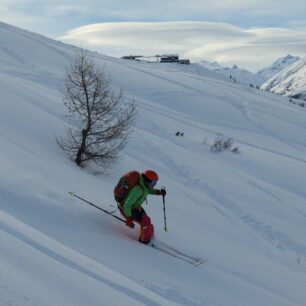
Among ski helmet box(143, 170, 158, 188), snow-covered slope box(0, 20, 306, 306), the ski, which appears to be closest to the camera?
snow-covered slope box(0, 20, 306, 306)

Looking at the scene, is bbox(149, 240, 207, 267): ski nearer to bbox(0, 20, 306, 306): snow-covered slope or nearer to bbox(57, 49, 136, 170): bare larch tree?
bbox(0, 20, 306, 306): snow-covered slope

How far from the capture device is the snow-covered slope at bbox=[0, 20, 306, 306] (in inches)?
226

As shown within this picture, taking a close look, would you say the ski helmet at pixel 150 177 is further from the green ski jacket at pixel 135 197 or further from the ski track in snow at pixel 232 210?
the ski track in snow at pixel 232 210

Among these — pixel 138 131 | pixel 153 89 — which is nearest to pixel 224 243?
pixel 138 131

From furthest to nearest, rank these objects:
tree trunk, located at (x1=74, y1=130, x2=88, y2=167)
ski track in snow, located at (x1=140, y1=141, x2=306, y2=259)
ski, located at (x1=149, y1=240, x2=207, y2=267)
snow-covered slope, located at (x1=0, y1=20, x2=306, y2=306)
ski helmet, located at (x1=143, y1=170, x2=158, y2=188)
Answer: tree trunk, located at (x1=74, y1=130, x2=88, y2=167), ski track in snow, located at (x1=140, y1=141, x2=306, y2=259), ski helmet, located at (x1=143, y1=170, x2=158, y2=188), ski, located at (x1=149, y1=240, x2=207, y2=267), snow-covered slope, located at (x1=0, y1=20, x2=306, y2=306)

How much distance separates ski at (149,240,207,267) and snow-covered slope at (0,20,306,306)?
0.21 meters

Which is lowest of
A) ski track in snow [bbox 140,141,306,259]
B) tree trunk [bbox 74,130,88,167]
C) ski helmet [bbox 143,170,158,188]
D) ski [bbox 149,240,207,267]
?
ski track in snow [bbox 140,141,306,259]

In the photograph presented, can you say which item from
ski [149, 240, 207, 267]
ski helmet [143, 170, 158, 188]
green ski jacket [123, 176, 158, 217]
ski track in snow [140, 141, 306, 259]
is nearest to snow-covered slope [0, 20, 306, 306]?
ski track in snow [140, 141, 306, 259]

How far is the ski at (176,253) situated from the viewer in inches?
370

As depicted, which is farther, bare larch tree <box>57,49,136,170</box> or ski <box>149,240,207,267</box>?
bare larch tree <box>57,49,136,170</box>

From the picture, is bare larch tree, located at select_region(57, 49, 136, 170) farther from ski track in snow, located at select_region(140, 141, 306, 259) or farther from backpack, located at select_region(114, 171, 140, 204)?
backpack, located at select_region(114, 171, 140, 204)

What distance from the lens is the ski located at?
30.9ft

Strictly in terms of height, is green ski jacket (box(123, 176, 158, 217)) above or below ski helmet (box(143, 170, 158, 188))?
below

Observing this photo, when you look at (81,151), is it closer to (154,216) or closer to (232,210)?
(154,216)
